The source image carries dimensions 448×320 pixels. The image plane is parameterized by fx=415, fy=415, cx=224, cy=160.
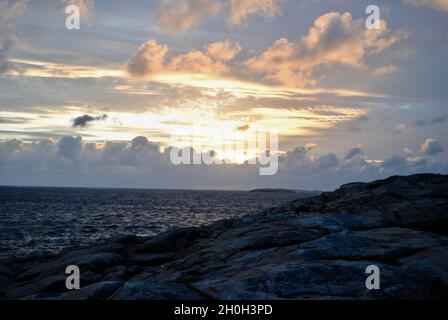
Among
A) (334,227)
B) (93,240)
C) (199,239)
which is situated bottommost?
(93,240)

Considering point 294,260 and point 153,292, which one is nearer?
point 153,292

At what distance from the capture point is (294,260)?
1372cm

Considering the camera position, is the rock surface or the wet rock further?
the rock surface

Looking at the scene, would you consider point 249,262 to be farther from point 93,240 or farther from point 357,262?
point 93,240

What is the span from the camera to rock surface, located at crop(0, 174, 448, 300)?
37.7ft

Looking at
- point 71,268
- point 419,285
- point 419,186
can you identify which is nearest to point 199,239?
point 71,268

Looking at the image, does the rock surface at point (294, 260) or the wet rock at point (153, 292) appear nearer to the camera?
the wet rock at point (153, 292)

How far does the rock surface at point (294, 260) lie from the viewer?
1148 cm

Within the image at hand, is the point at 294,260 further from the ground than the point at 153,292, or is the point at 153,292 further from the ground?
the point at 294,260
